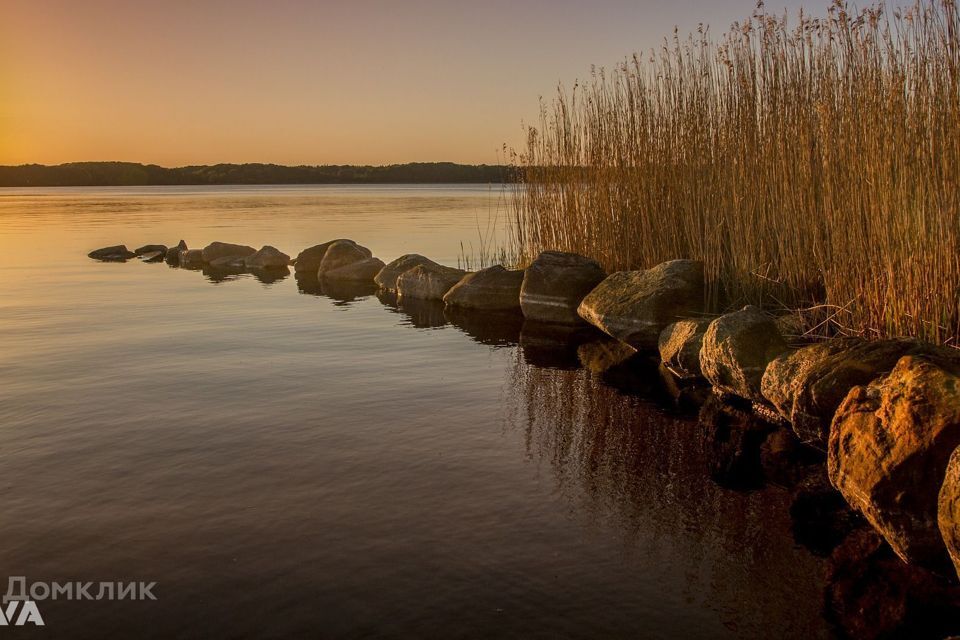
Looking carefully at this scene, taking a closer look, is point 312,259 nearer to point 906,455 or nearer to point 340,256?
point 340,256

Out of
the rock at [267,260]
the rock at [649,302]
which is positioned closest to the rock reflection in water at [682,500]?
the rock at [649,302]

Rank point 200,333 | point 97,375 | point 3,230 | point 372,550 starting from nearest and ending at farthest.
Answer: point 372,550 → point 97,375 → point 200,333 → point 3,230

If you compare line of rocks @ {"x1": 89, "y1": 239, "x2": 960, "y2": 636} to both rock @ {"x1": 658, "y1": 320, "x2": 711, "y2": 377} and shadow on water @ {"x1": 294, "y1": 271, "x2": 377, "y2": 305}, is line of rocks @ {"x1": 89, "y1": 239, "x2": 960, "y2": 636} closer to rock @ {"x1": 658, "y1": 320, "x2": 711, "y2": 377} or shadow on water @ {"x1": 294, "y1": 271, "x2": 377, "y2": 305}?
rock @ {"x1": 658, "y1": 320, "x2": 711, "y2": 377}

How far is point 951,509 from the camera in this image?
7.79 ft

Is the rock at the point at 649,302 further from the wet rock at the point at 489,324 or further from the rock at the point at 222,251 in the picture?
the rock at the point at 222,251

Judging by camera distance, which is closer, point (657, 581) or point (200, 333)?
point (657, 581)

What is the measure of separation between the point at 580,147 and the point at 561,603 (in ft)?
19.4

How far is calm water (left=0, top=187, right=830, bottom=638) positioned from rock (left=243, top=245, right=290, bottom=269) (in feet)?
17.7

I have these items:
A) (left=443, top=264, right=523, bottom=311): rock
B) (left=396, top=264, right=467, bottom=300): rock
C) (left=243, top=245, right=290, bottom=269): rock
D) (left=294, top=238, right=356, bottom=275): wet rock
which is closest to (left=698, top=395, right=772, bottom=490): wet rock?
(left=443, top=264, right=523, bottom=311): rock

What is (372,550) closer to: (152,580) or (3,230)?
(152,580)

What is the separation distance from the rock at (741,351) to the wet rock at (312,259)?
7.34 metres

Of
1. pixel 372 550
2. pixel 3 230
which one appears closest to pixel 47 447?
pixel 372 550

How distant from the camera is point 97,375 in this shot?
5.23 metres

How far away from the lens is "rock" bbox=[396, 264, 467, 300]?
8.58m
